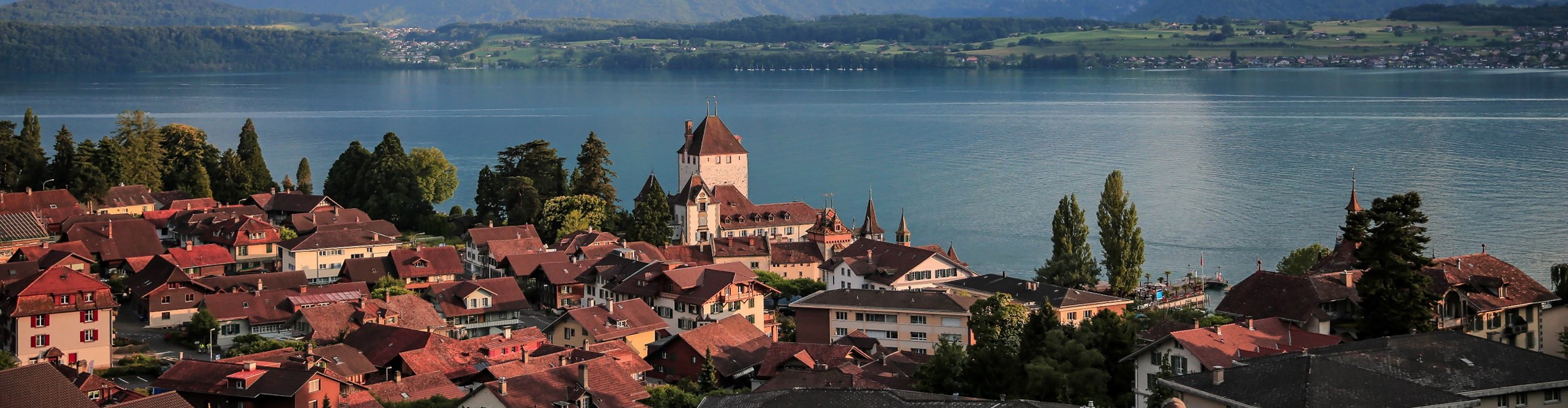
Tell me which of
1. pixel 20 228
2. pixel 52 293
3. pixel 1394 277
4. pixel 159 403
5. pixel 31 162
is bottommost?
pixel 159 403

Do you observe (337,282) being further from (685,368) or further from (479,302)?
(685,368)

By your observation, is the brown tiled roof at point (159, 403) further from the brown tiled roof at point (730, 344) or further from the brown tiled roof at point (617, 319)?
the brown tiled roof at point (617, 319)

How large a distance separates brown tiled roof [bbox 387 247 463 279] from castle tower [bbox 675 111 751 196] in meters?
15.0

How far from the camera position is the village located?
27203 millimetres

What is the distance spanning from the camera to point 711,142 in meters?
66.0

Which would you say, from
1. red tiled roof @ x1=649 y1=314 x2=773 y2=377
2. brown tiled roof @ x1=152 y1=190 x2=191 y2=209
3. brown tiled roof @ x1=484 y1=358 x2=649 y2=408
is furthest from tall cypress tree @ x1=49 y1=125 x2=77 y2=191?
brown tiled roof @ x1=484 y1=358 x2=649 y2=408

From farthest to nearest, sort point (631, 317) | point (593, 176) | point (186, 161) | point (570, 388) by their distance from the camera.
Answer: point (186, 161) → point (593, 176) → point (631, 317) → point (570, 388)

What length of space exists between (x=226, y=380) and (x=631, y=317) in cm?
1299

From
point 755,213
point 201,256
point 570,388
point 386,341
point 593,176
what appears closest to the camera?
point 570,388

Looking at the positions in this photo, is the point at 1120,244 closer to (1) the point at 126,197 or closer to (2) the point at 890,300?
(2) the point at 890,300

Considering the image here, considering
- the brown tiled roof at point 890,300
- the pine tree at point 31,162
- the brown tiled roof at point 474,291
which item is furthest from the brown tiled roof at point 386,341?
the pine tree at point 31,162

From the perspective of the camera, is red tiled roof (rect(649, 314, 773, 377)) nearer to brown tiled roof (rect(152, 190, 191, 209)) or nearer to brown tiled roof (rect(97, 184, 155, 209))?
brown tiled roof (rect(97, 184, 155, 209))

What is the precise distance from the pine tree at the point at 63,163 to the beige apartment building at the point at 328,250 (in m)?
15.8

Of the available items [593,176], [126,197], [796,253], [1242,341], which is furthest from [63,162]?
[1242,341]
